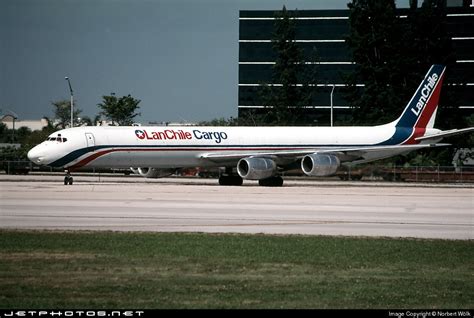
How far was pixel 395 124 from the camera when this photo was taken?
6081 centimetres

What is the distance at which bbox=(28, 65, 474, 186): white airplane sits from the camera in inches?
2040

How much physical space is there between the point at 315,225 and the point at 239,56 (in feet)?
420

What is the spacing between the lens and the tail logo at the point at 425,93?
202 ft

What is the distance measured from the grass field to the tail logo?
40.1 m

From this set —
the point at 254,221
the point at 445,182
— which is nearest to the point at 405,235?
the point at 254,221

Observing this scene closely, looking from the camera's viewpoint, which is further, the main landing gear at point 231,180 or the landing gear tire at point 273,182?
the main landing gear at point 231,180

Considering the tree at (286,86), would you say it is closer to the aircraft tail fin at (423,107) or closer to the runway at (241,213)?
the aircraft tail fin at (423,107)

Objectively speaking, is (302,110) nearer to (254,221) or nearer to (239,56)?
(239,56)

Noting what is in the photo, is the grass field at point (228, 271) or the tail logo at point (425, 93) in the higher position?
the tail logo at point (425, 93)

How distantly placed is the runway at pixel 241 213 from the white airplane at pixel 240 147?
9.19 m

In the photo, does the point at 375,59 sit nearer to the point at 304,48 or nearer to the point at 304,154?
the point at 304,154

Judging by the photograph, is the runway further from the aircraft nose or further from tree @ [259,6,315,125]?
tree @ [259,6,315,125]

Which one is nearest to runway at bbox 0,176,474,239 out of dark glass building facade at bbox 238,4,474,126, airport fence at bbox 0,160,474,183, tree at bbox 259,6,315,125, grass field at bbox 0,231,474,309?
grass field at bbox 0,231,474,309

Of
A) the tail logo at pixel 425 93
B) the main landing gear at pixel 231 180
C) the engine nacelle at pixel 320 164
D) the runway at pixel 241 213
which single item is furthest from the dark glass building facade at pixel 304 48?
the runway at pixel 241 213
